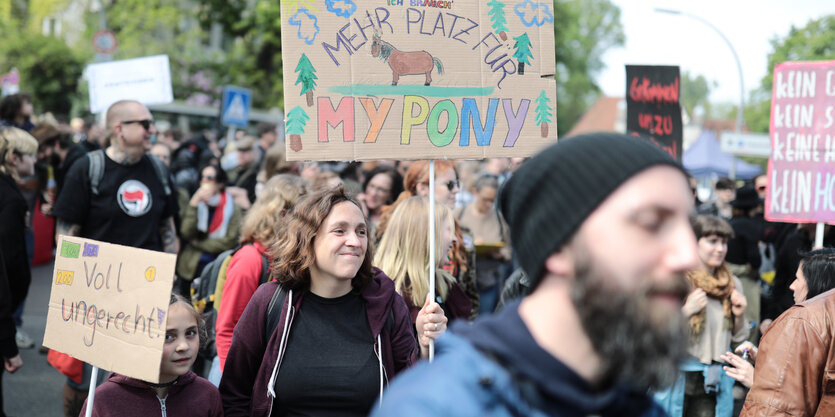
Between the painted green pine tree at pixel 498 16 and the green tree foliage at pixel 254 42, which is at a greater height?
the green tree foliage at pixel 254 42

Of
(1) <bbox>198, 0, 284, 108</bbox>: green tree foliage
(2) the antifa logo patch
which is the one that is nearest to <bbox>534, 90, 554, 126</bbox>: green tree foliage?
(2) the antifa logo patch

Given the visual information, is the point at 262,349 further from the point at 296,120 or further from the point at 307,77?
the point at 307,77

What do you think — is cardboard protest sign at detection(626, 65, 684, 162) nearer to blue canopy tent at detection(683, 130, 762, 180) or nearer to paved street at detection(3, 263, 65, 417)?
paved street at detection(3, 263, 65, 417)

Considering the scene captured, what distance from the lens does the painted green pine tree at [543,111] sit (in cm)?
379

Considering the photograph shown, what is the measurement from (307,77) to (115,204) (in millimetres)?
2486

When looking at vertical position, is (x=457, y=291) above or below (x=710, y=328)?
above

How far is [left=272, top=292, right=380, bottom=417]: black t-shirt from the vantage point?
303 cm

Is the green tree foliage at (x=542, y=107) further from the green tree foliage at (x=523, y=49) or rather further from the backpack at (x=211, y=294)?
the backpack at (x=211, y=294)

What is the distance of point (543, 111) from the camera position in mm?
3805

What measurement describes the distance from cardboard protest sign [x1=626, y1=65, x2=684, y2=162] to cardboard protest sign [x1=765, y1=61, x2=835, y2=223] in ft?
4.86

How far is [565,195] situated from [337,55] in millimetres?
2365

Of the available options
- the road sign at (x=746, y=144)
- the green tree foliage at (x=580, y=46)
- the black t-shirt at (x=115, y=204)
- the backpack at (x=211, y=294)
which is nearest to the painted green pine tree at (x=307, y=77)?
the backpack at (x=211, y=294)

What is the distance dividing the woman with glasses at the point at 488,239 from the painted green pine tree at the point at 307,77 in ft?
12.1

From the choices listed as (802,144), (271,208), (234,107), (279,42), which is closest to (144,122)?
(271,208)
